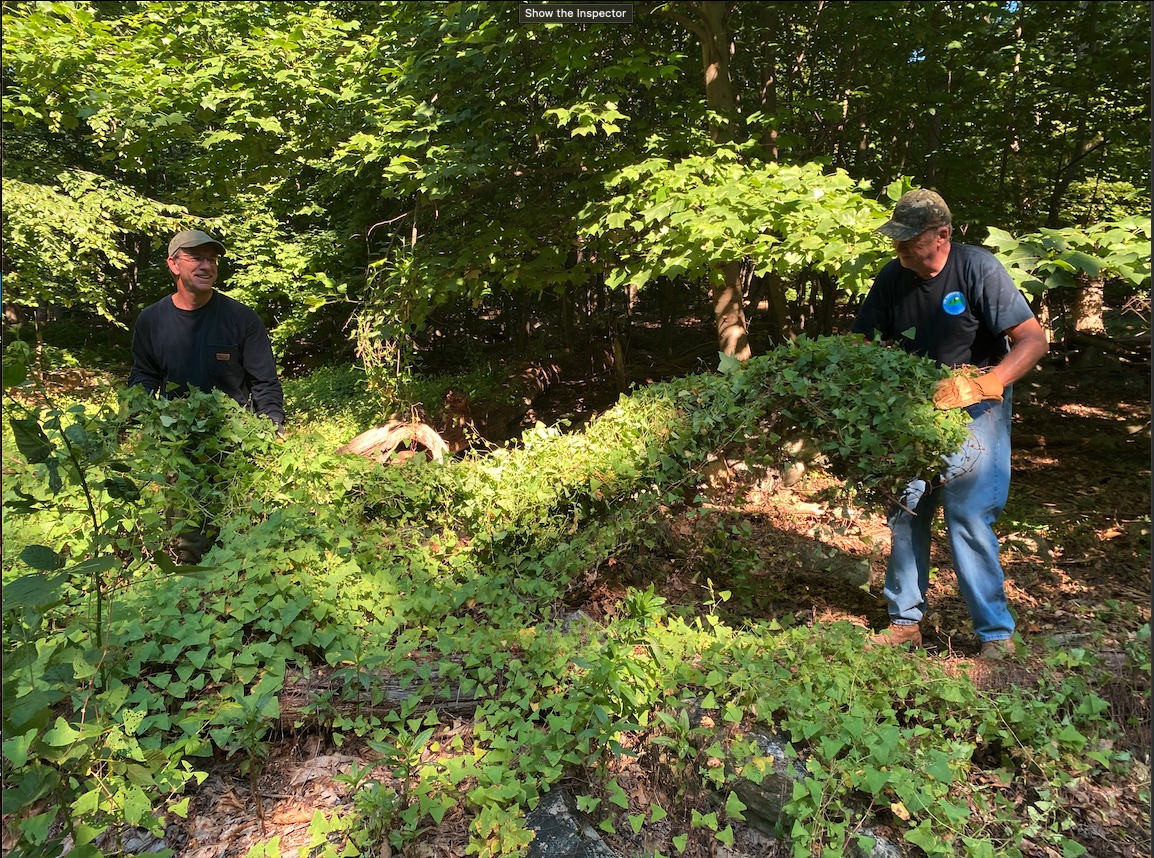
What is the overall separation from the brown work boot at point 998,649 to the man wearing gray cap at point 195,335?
3.74m

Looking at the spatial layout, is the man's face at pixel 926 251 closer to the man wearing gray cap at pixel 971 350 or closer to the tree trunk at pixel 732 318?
the man wearing gray cap at pixel 971 350

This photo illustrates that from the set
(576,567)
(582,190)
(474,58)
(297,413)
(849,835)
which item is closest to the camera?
(849,835)

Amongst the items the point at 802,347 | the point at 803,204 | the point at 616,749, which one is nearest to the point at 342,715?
the point at 616,749

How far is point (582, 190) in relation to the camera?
549cm

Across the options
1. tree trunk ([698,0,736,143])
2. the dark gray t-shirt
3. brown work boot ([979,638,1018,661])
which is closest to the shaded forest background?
tree trunk ([698,0,736,143])

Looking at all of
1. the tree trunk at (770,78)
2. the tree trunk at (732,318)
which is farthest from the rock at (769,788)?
the tree trunk at (732,318)

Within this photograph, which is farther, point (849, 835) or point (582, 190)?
point (582, 190)

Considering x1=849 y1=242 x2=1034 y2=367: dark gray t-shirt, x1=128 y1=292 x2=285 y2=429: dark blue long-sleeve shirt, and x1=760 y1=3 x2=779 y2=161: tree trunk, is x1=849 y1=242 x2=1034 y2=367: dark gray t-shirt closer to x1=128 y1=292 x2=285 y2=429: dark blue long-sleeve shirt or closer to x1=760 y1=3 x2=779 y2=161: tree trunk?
x1=760 y1=3 x2=779 y2=161: tree trunk

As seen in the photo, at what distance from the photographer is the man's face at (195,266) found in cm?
359

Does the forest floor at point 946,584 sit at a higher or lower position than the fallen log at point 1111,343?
lower

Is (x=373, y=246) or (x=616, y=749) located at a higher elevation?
(x=373, y=246)

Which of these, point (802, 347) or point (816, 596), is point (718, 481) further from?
point (802, 347)

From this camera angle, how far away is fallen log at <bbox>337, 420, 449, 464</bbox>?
6.01 meters

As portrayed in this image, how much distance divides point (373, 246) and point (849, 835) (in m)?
9.04
